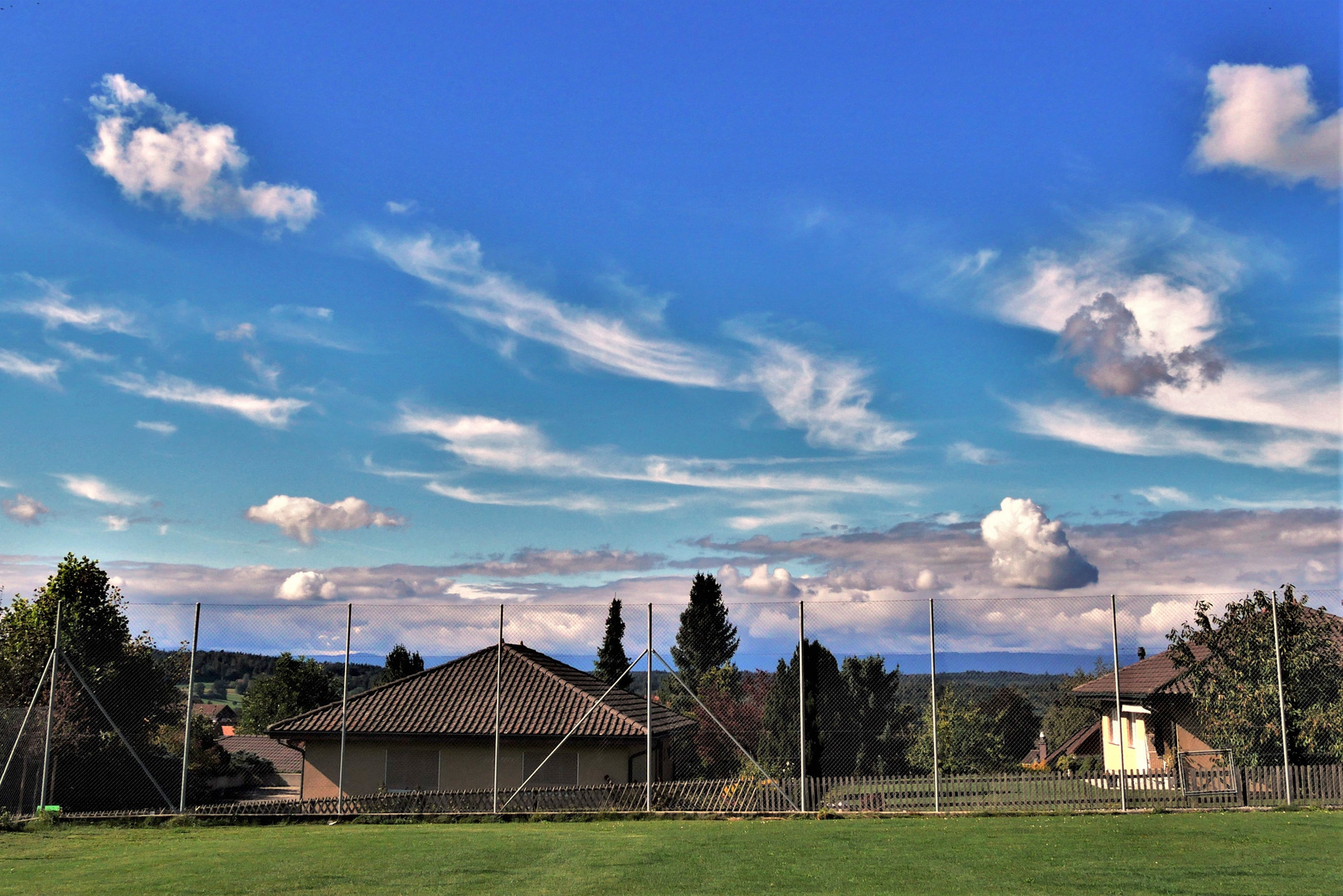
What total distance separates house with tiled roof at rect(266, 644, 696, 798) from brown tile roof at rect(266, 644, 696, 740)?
3cm

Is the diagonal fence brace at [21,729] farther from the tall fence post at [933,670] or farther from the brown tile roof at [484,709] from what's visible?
the tall fence post at [933,670]

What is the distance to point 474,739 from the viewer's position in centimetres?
2316

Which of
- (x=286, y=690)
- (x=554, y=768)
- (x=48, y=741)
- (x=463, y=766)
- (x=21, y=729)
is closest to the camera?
(x=48, y=741)

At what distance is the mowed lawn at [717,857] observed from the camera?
35.9 feet

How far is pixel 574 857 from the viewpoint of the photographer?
13188 millimetres

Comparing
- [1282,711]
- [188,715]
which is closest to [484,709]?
[188,715]

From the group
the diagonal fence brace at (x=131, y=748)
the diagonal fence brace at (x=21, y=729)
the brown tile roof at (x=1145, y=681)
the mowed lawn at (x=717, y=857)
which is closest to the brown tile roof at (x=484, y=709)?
the diagonal fence brace at (x=131, y=748)

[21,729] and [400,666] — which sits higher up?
[400,666]

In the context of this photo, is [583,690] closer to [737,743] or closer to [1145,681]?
[737,743]

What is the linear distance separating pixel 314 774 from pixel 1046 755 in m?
16.5

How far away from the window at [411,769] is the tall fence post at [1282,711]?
57.0 ft

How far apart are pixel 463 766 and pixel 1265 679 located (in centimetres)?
1712

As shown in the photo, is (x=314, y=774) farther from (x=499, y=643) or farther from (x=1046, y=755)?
(x=1046, y=755)

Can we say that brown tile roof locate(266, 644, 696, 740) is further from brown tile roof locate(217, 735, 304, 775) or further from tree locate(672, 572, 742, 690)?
brown tile roof locate(217, 735, 304, 775)
